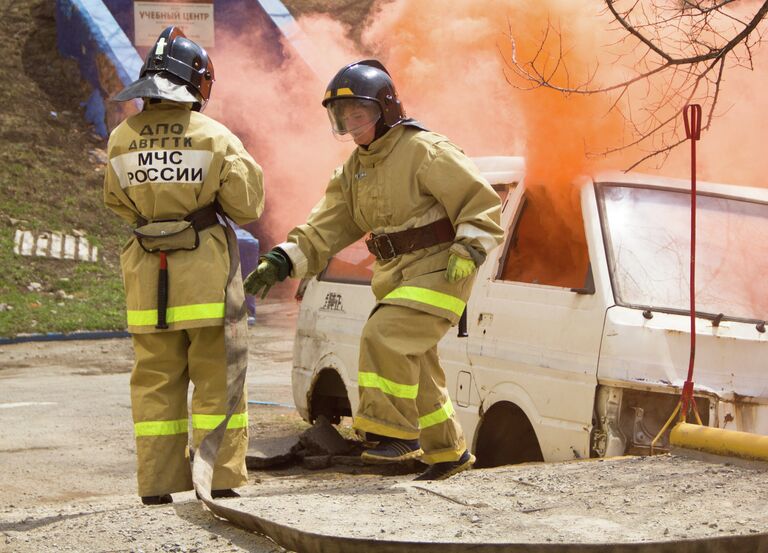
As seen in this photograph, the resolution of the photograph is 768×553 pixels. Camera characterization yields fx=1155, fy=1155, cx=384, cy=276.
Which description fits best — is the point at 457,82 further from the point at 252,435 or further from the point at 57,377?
the point at 57,377

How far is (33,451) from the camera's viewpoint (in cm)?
712

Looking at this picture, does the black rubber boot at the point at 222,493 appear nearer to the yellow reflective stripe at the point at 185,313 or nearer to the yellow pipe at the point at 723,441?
the yellow reflective stripe at the point at 185,313

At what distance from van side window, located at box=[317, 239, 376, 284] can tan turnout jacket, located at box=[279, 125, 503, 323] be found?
1861 millimetres

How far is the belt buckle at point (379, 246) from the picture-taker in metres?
4.97

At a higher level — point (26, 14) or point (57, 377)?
point (26, 14)

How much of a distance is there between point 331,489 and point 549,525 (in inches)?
46.9

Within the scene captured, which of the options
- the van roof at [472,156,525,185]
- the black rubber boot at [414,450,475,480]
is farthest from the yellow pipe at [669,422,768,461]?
the van roof at [472,156,525,185]

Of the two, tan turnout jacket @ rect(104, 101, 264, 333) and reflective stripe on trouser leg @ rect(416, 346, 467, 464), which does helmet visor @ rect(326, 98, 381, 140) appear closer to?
tan turnout jacket @ rect(104, 101, 264, 333)

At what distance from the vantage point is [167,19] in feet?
61.9

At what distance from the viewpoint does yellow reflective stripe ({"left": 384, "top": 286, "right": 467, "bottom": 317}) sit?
4.84 meters

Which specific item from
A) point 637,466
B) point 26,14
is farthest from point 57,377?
point 26,14

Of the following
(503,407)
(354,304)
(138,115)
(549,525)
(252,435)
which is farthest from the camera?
(252,435)

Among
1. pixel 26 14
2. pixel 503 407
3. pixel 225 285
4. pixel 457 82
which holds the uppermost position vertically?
pixel 26 14

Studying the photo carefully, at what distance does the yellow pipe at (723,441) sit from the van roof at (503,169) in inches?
71.1
